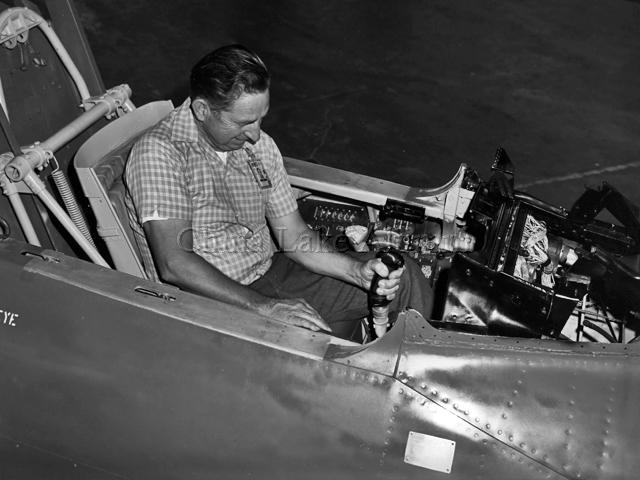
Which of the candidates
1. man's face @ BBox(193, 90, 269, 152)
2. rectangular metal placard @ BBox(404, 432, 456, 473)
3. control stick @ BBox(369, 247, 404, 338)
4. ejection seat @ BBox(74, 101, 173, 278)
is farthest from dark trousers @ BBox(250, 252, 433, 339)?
rectangular metal placard @ BBox(404, 432, 456, 473)

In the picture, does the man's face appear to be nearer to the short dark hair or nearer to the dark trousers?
the short dark hair

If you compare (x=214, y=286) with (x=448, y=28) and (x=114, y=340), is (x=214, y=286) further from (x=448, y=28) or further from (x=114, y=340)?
(x=448, y=28)

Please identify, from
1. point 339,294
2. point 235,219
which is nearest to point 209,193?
point 235,219

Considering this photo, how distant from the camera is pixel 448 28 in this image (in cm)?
721

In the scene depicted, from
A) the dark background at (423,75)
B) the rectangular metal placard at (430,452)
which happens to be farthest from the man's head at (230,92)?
the dark background at (423,75)

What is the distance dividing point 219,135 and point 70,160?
0.79m

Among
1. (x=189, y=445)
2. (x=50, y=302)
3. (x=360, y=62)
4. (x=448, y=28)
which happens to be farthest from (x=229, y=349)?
(x=448, y=28)

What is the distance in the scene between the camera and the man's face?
2.64 m

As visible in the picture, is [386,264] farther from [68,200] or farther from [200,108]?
[68,200]

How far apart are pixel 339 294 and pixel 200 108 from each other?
2.98 ft

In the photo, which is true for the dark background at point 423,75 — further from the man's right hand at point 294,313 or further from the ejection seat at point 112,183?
the man's right hand at point 294,313

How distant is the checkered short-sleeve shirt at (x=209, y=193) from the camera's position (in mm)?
2660

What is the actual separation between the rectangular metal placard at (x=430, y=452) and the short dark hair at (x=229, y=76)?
1225 millimetres

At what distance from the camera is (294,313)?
8.68ft
